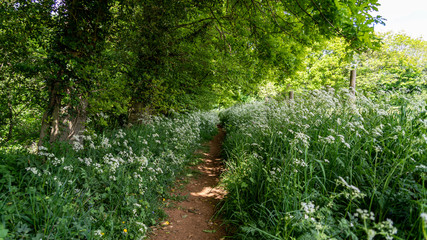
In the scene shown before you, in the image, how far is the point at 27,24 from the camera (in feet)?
12.5

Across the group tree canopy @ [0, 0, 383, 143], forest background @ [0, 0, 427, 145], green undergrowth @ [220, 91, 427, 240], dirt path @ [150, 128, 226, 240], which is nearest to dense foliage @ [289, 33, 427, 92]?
forest background @ [0, 0, 427, 145]

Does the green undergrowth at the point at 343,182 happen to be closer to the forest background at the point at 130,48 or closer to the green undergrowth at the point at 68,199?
the forest background at the point at 130,48

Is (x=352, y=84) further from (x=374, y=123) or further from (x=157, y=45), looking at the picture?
(x=157, y=45)

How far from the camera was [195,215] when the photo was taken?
4.41 metres

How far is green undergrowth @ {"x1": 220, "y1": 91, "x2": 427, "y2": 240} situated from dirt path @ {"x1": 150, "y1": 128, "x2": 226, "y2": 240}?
0.41m

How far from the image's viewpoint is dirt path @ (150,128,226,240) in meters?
3.73

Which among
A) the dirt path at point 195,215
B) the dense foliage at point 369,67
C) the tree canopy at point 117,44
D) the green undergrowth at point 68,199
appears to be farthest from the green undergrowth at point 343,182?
the dense foliage at point 369,67

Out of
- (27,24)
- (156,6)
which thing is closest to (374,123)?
(156,6)

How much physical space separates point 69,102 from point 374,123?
6.08 metres

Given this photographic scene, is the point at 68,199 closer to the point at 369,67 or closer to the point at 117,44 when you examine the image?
the point at 117,44

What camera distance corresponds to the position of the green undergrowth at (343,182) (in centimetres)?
221

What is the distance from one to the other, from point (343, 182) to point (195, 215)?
319 centimetres

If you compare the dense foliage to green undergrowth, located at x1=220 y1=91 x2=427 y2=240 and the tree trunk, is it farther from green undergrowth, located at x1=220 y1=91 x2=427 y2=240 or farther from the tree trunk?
the tree trunk

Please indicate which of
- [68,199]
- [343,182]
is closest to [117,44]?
[68,199]
